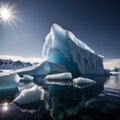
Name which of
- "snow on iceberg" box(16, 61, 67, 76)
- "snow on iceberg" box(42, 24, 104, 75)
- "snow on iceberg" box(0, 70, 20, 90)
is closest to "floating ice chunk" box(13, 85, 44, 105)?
"snow on iceberg" box(0, 70, 20, 90)

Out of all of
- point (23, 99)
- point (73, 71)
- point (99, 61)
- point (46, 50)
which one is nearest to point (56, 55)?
point (46, 50)

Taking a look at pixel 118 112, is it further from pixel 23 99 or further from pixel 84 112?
pixel 23 99

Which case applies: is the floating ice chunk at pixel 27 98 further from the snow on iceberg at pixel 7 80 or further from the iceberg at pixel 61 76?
the iceberg at pixel 61 76

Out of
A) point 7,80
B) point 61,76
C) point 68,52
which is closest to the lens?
point 7,80

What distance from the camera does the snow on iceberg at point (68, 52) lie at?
32.2 meters

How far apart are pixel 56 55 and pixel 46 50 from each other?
8.97ft

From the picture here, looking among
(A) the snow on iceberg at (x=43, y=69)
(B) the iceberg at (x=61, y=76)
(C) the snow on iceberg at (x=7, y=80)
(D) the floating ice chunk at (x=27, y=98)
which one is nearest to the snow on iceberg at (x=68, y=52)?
(A) the snow on iceberg at (x=43, y=69)

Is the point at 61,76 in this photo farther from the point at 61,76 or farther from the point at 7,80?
the point at 7,80

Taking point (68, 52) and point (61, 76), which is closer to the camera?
point (61, 76)

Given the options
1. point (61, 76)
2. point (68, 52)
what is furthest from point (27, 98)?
point (68, 52)

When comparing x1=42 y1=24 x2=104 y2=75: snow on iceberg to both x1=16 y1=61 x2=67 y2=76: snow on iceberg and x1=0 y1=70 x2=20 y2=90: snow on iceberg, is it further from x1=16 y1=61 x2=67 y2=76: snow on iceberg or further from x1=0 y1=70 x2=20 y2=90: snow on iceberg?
x1=0 y1=70 x2=20 y2=90: snow on iceberg

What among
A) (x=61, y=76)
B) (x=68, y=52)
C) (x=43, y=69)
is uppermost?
(x=68, y=52)

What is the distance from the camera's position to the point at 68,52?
3484 centimetres

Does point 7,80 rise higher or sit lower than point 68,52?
lower
